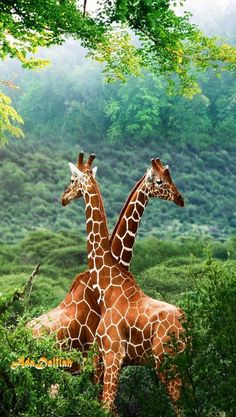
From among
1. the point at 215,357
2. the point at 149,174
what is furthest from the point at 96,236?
the point at 215,357

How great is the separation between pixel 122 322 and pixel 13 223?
17.1m

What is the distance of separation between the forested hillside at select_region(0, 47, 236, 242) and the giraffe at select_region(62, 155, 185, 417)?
16.0 metres

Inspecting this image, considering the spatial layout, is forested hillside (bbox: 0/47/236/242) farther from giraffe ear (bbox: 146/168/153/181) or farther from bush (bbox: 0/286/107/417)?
bush (bbox: 0/286/107/417)

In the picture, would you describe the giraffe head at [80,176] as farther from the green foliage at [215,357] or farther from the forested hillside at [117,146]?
the forested hillside at [117,146]

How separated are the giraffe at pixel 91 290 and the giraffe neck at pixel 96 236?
0.06m

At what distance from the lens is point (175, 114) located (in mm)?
26672

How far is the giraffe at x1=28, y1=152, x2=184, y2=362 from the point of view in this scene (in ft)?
16.4

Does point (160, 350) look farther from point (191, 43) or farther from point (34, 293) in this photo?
point (34, 293)

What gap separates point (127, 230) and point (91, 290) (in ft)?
1.60

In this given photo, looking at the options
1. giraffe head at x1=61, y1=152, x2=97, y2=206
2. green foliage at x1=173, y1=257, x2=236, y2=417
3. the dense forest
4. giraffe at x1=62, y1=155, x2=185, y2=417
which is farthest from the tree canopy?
green foliage at x1=173, y1=257, x2=236, y2=417

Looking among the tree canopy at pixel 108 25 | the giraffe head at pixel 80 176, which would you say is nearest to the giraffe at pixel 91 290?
the giraffe head at pixel 80 176

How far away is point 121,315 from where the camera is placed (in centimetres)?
481

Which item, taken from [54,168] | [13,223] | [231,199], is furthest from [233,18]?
[13,223]

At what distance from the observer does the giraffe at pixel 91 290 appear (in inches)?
197
